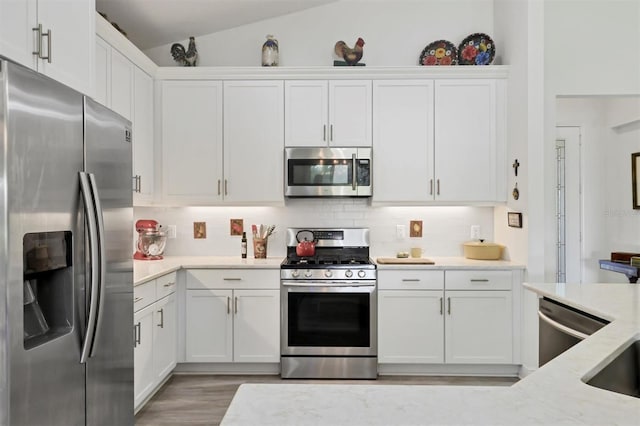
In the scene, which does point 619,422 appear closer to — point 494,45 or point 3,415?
point 3,415

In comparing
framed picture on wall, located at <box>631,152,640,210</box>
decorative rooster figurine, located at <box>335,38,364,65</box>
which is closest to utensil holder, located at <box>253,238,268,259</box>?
decorative rooster figurine, located at <box>335,38,364,65</box>

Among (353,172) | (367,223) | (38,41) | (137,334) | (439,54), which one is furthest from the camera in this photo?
(367,223)

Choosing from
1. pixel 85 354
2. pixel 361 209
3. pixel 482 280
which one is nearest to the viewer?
pixel 85 354

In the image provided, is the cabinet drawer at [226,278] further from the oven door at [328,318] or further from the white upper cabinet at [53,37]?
the white upper cabinet at [53,37]

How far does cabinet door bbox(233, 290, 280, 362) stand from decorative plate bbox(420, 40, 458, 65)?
95.4 inches

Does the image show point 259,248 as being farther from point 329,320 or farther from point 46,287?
point 46,287

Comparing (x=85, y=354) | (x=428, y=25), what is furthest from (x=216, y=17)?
(x=85, y=354)

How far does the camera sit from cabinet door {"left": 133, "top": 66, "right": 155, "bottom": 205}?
338 cm

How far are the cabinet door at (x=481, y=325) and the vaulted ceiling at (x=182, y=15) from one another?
2.84 meters

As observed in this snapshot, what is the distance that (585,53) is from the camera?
11.8ft

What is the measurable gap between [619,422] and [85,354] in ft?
5.13

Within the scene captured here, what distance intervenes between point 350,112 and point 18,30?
8.36ft

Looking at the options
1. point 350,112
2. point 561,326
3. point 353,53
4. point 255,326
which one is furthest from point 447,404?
point 353,53

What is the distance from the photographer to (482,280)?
138 inches
